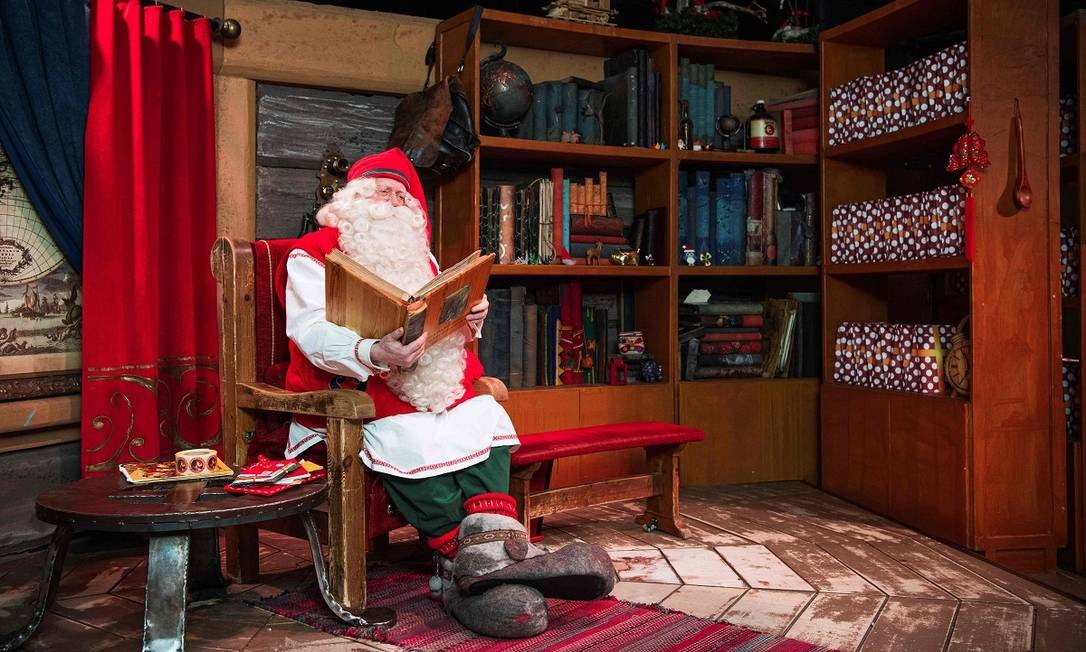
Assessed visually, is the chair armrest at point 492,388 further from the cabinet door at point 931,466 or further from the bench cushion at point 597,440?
the cabinet door at point 931,466

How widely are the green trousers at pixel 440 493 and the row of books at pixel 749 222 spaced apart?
2.08 metres

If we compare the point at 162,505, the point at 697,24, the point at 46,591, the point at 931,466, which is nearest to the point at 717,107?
the point at 697,24

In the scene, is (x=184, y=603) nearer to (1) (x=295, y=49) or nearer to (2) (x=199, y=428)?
(2) (x=199, y=428)

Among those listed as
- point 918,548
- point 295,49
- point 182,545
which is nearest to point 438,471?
point 182,545

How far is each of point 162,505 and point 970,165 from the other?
2750 millimetres

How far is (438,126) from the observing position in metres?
3.65

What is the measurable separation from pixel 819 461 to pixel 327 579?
2.65m

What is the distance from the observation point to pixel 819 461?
4363mm

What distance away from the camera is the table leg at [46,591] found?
87.6 inches

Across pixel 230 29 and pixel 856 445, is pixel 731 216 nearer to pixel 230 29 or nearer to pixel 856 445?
pixel 856 445

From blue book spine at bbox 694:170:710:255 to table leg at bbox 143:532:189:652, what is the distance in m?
2.87

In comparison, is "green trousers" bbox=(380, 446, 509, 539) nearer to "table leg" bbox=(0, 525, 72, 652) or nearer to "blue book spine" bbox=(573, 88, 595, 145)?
"table leg" bbox=(0, 525, 72, 652)

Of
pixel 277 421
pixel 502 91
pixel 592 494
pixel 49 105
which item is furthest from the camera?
pixel 502 91

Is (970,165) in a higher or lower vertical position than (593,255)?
higher
